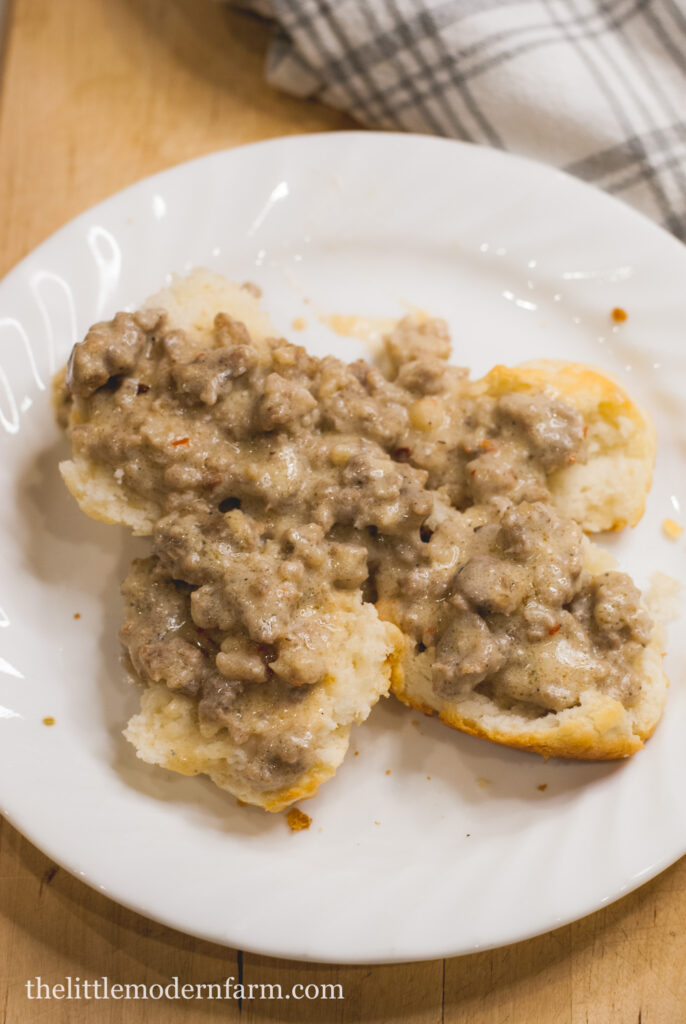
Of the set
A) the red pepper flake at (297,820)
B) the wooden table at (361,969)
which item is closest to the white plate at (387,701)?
the red pepper flake at (297,820)

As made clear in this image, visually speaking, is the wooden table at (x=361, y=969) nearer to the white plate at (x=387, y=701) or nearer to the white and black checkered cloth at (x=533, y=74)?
the white plate at (x=387, y=701)

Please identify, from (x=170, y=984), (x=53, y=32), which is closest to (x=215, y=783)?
(x=170, y=984)

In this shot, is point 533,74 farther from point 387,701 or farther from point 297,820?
point 297,820

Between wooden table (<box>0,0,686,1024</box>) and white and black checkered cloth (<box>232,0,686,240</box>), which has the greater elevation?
white and black checkered cloth (<box>232,0,686,240</box>)

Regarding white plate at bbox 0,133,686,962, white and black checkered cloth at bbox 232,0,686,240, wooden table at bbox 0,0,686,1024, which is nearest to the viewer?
white plate at bbox 0,133,686,962

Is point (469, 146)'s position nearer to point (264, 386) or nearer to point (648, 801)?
point (264, 386)

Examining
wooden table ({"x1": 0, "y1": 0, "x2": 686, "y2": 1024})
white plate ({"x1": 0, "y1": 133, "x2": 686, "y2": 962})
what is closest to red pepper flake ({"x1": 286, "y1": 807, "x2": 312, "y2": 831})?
white plate ({"x1": 0, "y1": 133, "x2": 686, "y2": 962})

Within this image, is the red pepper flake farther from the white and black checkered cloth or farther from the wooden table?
the white and black checkered cloth

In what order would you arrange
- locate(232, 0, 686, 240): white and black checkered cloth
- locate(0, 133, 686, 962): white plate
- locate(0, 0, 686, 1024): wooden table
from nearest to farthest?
1. locate(0, 133, 686, 962): white plate
2. locate(0, 0, 686, 1024): wooden table
3. locate(232, 0, 686, 240): white and black checkered cloth
